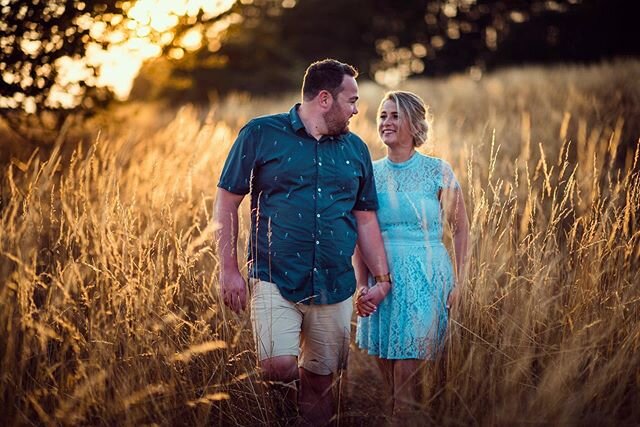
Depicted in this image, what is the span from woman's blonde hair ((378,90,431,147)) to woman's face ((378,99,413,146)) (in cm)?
2

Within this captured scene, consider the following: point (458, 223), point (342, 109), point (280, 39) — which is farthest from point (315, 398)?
point (280, 39)

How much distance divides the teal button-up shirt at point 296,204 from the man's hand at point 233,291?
0.12 meters

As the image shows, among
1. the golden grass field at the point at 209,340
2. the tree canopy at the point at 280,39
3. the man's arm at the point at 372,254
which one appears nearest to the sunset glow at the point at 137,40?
the tree canopy at the point at 280,39

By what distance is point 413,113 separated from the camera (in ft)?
11.0

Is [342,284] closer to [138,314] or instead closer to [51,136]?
[138,314]

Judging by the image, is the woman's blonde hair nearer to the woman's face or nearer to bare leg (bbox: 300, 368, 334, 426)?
the woman's face

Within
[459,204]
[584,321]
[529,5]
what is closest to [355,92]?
[459,204]

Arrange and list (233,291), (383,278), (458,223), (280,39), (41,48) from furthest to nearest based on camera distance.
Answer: (280,39) → (41,48) → (458,223) → (383,278) → (233,291)

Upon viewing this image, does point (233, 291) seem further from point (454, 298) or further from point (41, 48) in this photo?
point (41, 48)

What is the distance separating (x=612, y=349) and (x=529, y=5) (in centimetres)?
2723

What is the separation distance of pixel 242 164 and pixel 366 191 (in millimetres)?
724

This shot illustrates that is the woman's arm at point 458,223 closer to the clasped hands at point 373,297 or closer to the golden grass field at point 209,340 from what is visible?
the golden grass field at point 209,340

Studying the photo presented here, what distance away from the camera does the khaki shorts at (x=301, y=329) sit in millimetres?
2893

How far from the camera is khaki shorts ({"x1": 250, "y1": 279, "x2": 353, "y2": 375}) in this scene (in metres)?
2.89
